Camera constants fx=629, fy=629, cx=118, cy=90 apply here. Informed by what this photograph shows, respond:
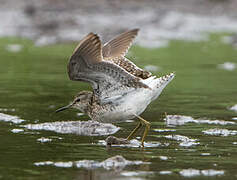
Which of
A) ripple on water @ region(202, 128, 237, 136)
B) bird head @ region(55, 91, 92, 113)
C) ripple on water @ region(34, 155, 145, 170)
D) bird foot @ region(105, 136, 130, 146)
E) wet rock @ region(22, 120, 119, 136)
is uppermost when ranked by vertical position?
bird head @ region(55, 91, 92, 113)

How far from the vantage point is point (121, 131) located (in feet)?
30.4

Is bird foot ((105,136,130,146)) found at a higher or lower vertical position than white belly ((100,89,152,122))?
lower

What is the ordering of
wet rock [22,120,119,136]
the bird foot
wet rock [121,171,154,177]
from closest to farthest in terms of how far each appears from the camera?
wet rock [121,171,154,177] < the bird foot < wet rock [22,120,119,136]

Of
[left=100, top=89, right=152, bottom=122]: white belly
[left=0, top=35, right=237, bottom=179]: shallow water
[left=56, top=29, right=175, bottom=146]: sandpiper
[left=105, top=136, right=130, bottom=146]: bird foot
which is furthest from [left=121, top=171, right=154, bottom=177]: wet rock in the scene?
[left=100, top=89, right=152, bottom=122]: white belly

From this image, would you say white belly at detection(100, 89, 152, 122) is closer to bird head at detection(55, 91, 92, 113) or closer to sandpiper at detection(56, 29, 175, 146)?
sandpiper at detection(56, 29, 175, 146)

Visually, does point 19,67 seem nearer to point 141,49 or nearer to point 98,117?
point 141,49

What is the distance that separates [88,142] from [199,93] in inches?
184

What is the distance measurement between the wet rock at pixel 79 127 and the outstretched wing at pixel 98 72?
2.39ft

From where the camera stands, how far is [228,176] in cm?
649

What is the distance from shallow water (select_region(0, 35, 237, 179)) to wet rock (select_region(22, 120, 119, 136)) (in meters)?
0.02

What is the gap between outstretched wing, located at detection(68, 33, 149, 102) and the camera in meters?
7.57

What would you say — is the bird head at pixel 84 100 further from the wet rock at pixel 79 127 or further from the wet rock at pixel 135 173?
the wet rock at pixel 135 173

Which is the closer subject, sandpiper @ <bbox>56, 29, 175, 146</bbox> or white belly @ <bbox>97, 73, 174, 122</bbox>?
sandpiper @ <bbox>56, 29, 175, 146</bbox>

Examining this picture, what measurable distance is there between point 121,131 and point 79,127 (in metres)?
0.63
